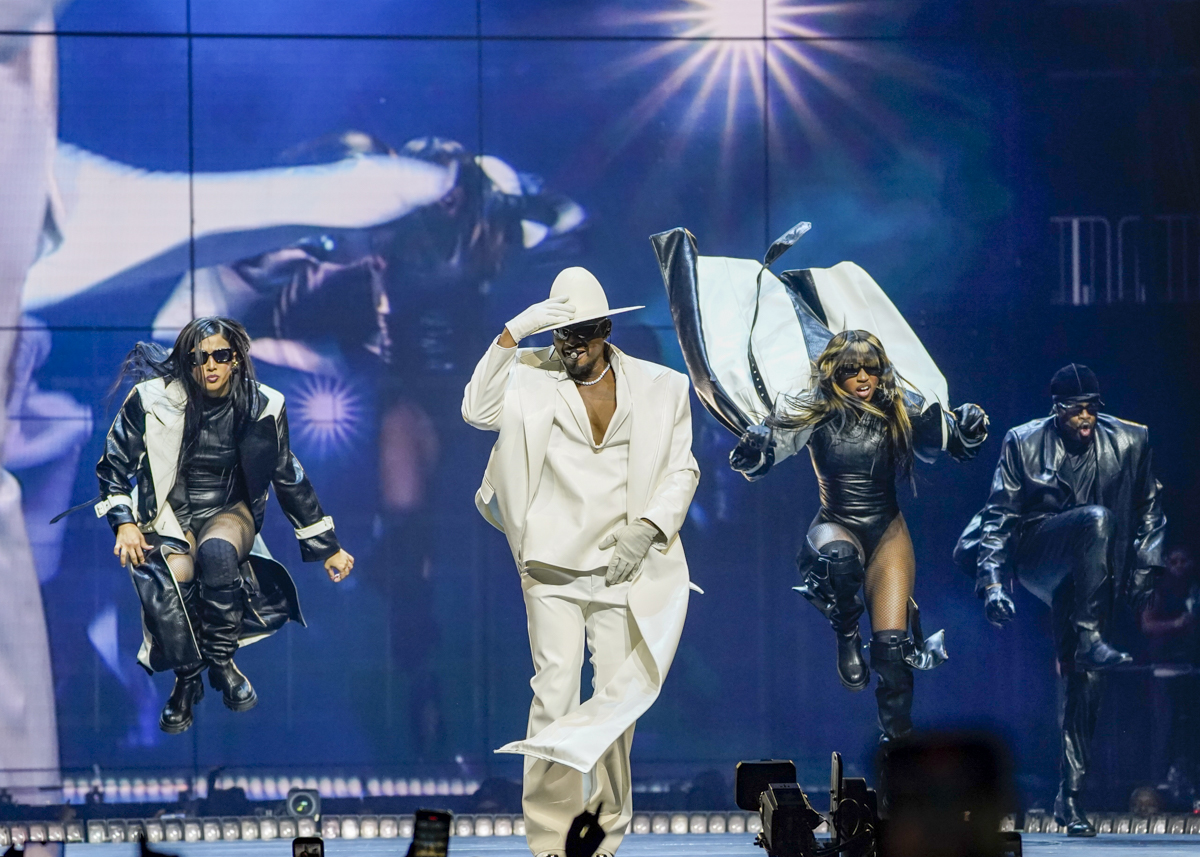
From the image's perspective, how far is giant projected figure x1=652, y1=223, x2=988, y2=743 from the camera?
6836mm

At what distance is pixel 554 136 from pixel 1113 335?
8.40ft

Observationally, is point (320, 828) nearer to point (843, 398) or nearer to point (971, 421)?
point (843, 398)

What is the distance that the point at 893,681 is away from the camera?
22.3 ft

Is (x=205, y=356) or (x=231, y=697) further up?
(x=205, y=356)

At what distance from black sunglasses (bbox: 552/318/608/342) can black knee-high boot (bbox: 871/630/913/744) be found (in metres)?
2.22

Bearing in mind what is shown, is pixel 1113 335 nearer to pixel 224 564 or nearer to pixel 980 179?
pixel 980 179

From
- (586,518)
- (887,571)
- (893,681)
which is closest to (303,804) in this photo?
(586,518)

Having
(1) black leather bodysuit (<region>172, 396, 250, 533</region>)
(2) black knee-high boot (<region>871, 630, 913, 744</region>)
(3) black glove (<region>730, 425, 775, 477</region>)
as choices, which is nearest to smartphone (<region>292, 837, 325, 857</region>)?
(1) black leather bodysuit (<region>172, 396, 250, 533</region>)

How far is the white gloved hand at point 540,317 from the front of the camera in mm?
5180

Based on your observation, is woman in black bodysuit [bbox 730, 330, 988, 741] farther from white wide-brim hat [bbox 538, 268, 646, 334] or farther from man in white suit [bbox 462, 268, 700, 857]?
white wide-brim hat [bbox 538, 268, 646, 334]

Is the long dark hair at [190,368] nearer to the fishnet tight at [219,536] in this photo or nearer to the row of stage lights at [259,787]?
the fishnet tight at [219,536]

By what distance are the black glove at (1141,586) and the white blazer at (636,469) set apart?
8.23 feet

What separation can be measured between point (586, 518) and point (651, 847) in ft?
5.65

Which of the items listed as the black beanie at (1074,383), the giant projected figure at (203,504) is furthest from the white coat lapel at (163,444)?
the black beanie at (1074,383)
